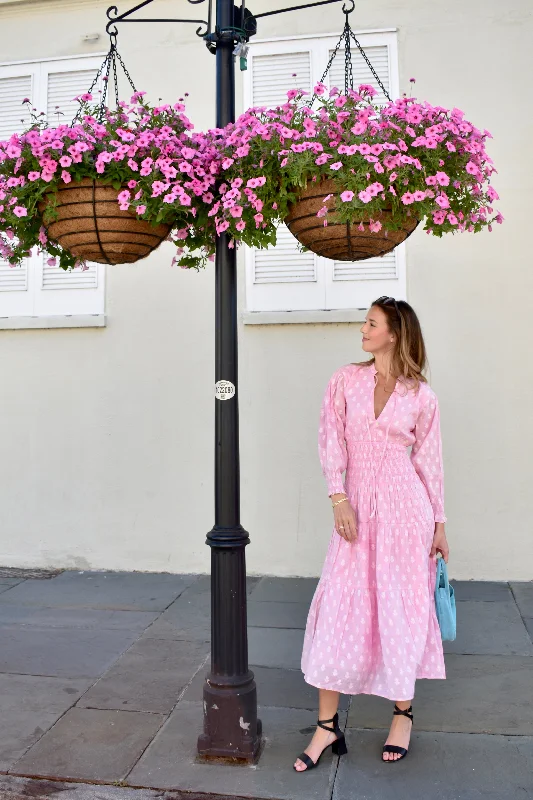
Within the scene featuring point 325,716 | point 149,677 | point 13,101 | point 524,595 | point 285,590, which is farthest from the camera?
point 13,101

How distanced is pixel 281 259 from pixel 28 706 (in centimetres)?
378

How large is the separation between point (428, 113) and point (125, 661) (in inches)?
128

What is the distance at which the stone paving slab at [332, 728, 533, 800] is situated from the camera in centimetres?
284

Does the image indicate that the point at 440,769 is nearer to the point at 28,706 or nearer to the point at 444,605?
the point at 444,605

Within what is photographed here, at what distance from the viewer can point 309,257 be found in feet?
19.8

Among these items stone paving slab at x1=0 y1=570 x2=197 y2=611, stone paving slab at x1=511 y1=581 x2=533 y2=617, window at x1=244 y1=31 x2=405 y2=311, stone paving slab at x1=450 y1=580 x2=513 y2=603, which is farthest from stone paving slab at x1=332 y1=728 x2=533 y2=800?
window at x1=244 y1=31 x2=405 y2=311

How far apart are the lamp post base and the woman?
231 millimetres

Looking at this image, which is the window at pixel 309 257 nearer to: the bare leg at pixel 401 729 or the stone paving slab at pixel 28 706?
the stone paving slab at pixel 28 706

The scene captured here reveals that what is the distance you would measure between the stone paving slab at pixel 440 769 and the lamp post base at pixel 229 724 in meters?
0.39

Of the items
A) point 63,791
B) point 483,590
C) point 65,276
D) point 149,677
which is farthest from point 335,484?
point 65,276

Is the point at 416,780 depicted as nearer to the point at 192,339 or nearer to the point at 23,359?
the point at 192,339

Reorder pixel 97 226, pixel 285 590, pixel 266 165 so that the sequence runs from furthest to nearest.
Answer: pixel 285 590 → pixel 97 226 → pixel 266 165

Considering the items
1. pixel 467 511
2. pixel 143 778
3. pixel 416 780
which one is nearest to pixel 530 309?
pixel 467 511

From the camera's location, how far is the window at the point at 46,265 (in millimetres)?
6375
